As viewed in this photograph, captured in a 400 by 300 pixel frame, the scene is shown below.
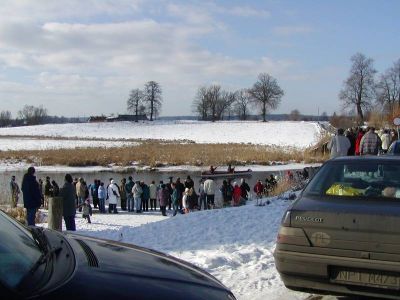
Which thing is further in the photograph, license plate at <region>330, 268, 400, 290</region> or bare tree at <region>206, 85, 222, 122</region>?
bare tree at <region>206, 85, 222, 122</region>

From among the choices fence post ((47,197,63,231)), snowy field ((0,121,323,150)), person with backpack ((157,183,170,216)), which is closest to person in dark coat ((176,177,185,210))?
person with backpack ((157,183,170,216))

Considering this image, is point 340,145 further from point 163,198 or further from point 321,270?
point 321,270

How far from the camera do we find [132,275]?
9.05ft

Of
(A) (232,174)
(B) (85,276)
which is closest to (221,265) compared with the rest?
(B) (85,276)

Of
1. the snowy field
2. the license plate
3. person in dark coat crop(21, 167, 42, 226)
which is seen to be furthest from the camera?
the snowy field

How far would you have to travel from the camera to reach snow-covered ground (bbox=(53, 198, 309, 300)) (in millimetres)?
6361

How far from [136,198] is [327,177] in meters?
16.4

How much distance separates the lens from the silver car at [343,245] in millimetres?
4770

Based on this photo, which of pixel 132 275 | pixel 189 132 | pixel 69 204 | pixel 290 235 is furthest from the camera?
pixel 189 132

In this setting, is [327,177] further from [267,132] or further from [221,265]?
[267,132]

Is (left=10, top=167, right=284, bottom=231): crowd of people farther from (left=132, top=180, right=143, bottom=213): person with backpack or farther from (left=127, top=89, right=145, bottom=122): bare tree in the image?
(left=127, top=89, right=145, bottom=122): bare tree

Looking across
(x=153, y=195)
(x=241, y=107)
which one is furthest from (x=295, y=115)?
(x=153, y=195)

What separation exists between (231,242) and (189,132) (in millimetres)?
78549

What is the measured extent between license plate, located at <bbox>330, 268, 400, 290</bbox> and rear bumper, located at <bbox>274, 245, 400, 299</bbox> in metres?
0.03
